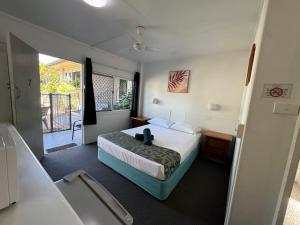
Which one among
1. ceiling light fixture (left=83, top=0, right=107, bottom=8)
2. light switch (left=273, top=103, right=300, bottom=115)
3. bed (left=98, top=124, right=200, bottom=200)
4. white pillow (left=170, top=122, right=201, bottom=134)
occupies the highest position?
ceiling light fixture (left=83, top=0, right=107, bottom=8)

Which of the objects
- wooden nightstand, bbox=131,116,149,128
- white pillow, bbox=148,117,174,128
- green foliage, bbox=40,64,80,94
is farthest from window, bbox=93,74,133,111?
green foliage, bbox=40,64,80,94

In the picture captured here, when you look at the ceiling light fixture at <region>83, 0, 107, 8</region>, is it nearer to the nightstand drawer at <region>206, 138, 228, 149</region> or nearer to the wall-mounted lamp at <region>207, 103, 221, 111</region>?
the wall-mounted lamp at <region>207, 103, 221, 111</region>

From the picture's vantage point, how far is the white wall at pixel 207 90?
2979 mm

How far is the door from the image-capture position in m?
1.76

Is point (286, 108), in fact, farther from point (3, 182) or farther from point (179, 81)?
point (179, 81)

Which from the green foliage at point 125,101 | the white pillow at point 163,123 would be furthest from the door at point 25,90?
the white pillow at point 163,123

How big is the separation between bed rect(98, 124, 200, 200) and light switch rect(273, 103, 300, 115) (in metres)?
1.34

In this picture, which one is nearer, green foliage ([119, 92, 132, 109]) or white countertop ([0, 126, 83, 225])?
white countertop ([0, 126, 83, 225])

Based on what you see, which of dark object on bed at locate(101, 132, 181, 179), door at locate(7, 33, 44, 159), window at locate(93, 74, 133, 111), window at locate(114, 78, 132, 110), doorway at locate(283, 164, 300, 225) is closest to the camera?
doorway at locate(283, 164, 300, 225)

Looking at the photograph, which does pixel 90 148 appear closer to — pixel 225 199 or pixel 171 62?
pixel 225 199

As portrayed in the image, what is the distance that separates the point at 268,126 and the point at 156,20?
6.39 ft

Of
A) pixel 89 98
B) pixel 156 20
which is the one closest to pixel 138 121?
pixel 89 98

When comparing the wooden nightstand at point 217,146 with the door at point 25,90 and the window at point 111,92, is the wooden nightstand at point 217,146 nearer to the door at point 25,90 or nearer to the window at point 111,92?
the window at point 111,92

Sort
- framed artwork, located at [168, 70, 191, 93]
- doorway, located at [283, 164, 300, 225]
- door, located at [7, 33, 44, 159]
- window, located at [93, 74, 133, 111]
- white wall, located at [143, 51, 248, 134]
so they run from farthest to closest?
window, located at [93, 74, 133, 111]
framed artwork, located at [168, 70, 191, 93]
white wall, located at [143, 51, 248, 134]
door, located at [7, 33, 44, 159]
doorway, located at [283, 164, 300, 225]
